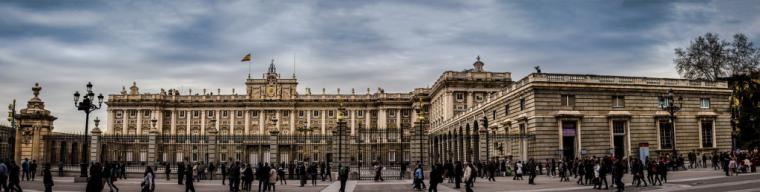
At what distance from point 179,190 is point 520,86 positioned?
84.4 ft

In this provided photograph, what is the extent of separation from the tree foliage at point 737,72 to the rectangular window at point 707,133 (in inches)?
399

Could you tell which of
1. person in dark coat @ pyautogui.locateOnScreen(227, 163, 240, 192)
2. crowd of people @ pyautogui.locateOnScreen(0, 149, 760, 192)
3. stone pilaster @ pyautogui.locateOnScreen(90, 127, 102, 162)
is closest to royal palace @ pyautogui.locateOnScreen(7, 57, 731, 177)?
stone pilaster @ pyautogui.locateOnScreen(90, 127, 102, 162)

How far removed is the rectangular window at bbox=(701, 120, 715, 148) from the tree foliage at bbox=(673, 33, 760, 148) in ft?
33.2

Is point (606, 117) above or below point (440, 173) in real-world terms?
above

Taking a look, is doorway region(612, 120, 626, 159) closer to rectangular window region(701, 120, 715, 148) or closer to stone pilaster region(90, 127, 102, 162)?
rectangular window region(701, 120, 715, 148)

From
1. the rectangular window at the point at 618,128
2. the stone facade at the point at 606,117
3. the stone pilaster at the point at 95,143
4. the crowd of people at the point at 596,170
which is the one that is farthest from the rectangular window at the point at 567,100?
the stone pilaster at the point at 95,143

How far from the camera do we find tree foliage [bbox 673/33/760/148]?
53.4 metres

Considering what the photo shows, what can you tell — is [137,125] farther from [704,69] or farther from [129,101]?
[704,69]

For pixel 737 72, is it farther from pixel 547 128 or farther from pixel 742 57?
pixel 547 128

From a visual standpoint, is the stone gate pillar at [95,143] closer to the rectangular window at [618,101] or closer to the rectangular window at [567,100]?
the rectangular window at [567,100]

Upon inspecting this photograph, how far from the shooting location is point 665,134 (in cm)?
4347

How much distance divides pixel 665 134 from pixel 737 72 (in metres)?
19.1

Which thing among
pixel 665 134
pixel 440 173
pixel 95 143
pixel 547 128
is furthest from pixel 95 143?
pixel 665 134

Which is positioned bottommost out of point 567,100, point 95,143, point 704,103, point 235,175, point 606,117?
point 235,175
